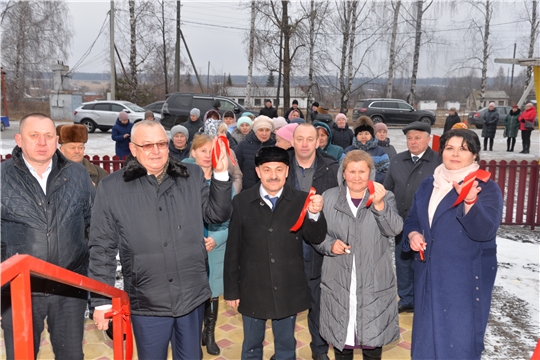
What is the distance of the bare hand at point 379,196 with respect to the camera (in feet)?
9.41

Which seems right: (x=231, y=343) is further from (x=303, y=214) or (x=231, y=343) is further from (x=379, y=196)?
(x=379, y=196)

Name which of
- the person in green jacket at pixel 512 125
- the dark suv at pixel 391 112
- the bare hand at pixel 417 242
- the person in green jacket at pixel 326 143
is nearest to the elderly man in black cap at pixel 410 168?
the person in green jacket at pixel 326 143

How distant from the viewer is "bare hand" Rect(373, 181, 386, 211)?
287 cm

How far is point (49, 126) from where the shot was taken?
9.32ft

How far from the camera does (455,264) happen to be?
283cm

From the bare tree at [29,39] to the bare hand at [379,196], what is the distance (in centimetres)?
3001

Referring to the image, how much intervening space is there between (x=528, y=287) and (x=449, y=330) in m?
3.32

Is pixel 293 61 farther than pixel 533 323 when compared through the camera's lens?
Yes

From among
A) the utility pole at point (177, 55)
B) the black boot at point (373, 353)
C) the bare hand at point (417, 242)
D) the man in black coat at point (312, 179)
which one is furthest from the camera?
the utility pole at point (177, 55)

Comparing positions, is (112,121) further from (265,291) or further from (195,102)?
(265,291)

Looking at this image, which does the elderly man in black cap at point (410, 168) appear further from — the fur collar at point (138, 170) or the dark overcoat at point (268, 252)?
the fur collar at point (138, 170)

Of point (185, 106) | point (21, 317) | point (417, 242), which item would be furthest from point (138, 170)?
point (185, 106)

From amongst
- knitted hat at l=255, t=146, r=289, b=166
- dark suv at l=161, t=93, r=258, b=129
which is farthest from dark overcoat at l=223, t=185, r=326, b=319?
dark suv at l=161, t=93, r=258, b=129

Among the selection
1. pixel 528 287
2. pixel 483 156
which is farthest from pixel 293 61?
pixel 528 287
